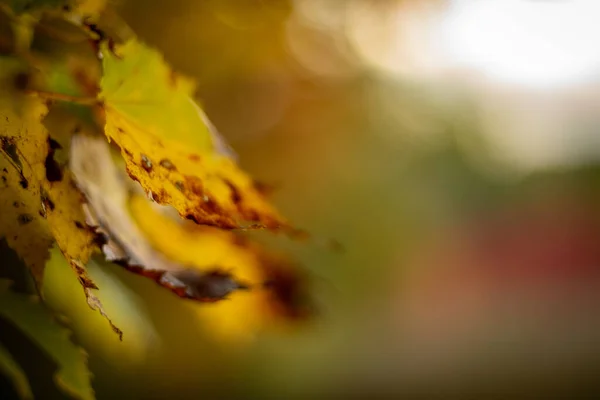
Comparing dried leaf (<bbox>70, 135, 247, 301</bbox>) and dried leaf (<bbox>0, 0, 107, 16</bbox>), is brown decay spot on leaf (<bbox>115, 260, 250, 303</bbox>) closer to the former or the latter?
dried leaf (<bbox>70, 135, 247, 301</bbox>)

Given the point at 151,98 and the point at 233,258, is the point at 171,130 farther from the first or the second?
the point at 233,258

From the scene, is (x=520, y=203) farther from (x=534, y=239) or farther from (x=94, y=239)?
(x=94, y=239)

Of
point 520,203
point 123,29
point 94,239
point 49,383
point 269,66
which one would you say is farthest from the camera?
point 520,203

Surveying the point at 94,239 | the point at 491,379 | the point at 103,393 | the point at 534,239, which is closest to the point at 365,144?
the point at 491,379

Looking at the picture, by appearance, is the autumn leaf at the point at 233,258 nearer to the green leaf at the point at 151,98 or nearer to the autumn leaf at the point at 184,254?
the autumn leaf at the point at 184,254

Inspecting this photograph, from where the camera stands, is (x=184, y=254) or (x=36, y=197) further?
(x=184, y=254)

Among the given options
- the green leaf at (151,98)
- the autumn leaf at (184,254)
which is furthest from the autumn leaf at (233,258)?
the green leaf at (151,98)

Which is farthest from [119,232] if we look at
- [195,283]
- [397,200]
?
[397,200]

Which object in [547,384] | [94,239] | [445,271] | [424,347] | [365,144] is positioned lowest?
[94,239]
